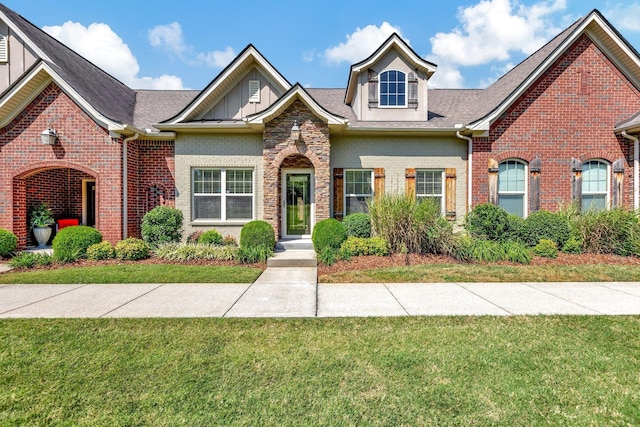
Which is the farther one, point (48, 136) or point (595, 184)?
point (595, 184)

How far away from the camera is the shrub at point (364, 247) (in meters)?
8.38

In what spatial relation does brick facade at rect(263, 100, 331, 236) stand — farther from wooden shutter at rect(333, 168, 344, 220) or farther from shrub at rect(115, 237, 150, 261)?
shrub at rect(115, 237, 150, 261)

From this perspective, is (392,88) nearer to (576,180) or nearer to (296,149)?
(296,149)

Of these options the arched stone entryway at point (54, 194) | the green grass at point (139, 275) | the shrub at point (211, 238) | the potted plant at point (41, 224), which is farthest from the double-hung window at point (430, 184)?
the potted plant at point (41, 224)

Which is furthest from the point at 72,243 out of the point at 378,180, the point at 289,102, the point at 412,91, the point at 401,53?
the point at 401,53

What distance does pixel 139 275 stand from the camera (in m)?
6.78

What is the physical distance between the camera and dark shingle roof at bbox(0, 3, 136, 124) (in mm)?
9445

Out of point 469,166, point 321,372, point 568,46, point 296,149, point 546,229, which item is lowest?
point 321,372

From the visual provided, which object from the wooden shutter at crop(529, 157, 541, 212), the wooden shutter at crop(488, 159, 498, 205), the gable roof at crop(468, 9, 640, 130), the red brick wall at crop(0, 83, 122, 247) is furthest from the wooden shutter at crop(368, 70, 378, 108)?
the red brick wall at crop(0, 83, 122, 247)

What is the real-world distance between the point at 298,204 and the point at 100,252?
574 centimetres

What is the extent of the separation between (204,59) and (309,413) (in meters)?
15.7

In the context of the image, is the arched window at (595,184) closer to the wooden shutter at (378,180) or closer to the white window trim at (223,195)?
the wooden shutter at (378,180)

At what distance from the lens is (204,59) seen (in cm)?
1463

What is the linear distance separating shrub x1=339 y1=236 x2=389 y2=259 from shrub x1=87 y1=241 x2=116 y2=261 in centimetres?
599
